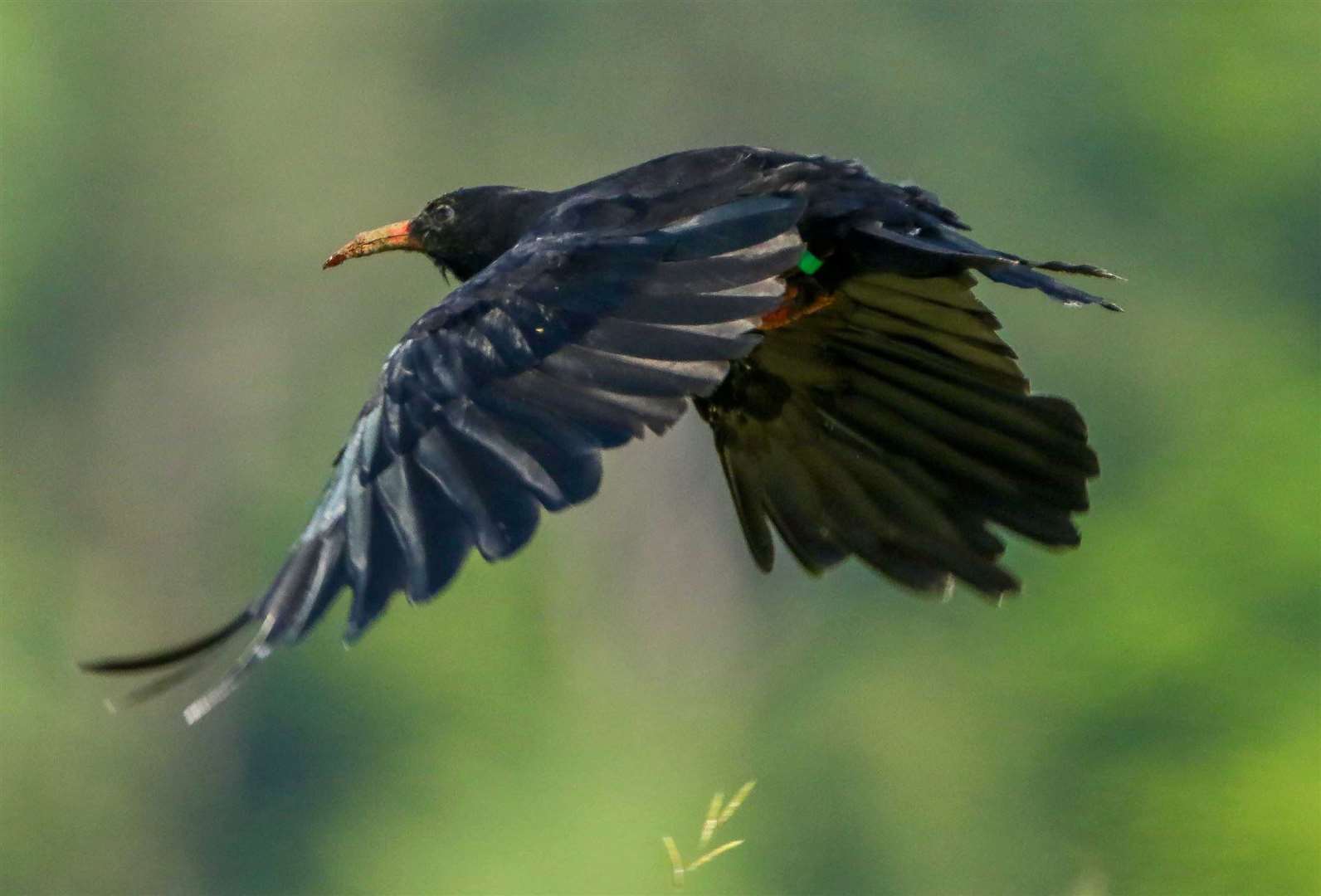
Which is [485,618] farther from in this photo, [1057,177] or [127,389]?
[1057,177]

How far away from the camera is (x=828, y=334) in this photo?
24.6ft

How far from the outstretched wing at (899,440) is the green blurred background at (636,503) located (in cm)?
930

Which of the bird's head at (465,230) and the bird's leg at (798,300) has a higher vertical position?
the bird's head at (465,230)

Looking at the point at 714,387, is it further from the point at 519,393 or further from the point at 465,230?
the point at 465,230

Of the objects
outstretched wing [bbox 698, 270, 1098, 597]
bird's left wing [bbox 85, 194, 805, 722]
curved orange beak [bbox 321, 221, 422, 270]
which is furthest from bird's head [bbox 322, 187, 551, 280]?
bird's left wing [bbox 85, 194, 805, 722]

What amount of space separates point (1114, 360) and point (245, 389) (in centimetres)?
1190

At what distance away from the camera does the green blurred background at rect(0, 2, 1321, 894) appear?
24703 millimetres

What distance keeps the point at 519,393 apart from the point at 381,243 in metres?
2.26

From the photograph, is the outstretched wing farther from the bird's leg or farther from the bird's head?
the bird's head

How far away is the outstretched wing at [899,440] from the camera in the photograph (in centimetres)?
734

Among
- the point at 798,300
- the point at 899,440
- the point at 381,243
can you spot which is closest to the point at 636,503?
the point at 381,243

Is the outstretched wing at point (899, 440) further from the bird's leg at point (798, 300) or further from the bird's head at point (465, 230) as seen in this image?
the bird's head at point (465, 230)

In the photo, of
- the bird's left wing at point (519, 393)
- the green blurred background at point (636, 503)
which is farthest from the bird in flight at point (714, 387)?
the green blurred background at point (636, 503)

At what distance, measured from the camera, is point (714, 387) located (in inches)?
244
